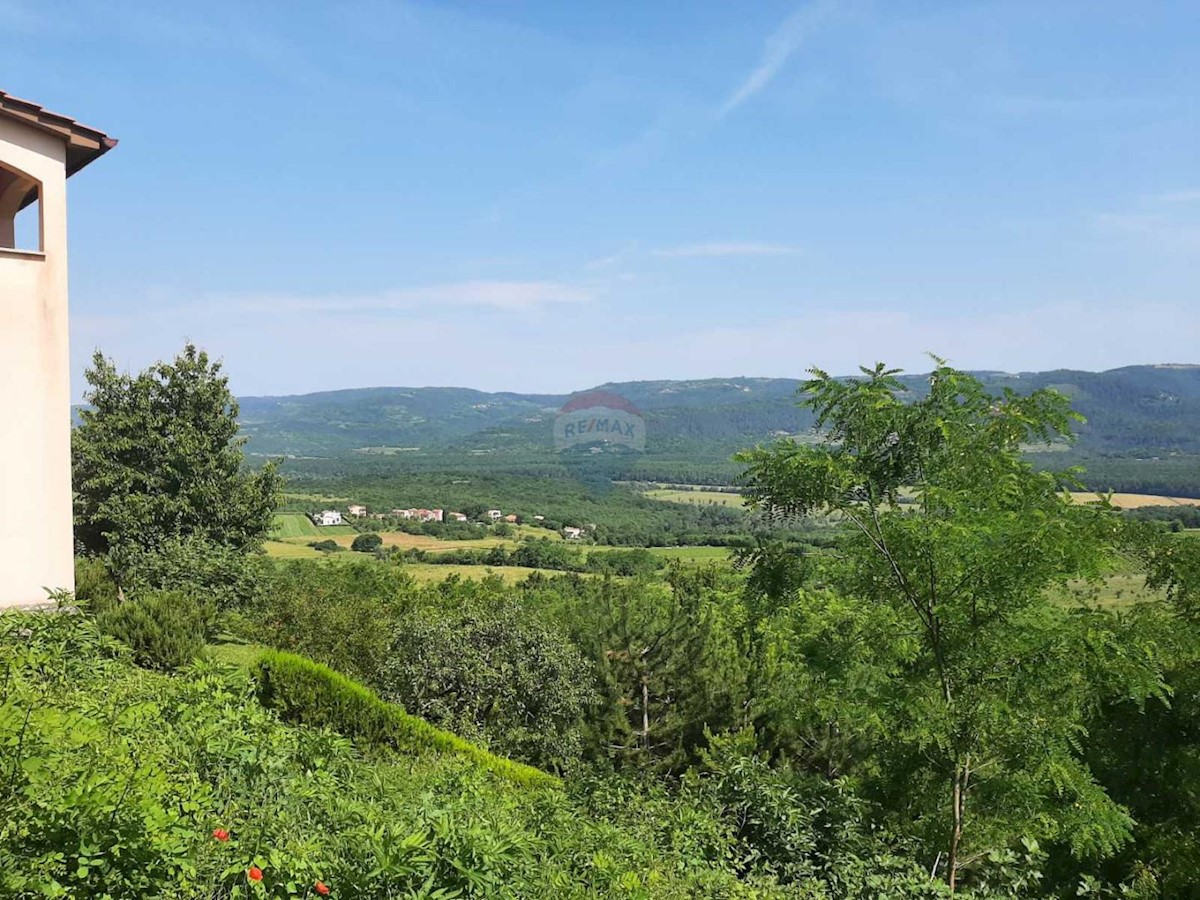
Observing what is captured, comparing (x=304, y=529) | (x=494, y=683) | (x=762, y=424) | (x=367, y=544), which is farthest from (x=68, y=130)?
(x=762, y=424)

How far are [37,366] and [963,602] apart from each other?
985 cm

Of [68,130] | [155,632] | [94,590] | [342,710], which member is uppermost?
[68,130]

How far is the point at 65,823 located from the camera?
2824 mm

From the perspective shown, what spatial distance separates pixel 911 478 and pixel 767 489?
1461 mm

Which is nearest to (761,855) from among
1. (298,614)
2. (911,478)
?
(911,478)

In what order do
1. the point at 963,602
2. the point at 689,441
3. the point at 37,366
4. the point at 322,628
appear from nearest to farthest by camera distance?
the point at 963,602
the point at 37,366
the point at 322,628
the point at 689,441

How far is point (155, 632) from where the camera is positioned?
10.6m

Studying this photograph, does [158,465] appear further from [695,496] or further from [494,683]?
[695,496]

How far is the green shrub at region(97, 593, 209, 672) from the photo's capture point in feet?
34.0

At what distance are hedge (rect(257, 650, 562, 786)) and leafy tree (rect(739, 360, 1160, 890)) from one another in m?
4.54

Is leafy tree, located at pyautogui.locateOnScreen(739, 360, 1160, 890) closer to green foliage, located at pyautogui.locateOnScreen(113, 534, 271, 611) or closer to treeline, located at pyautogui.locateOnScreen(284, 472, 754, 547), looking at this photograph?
green foliage, located at pyautogui.locateOnScreen(113, 534, 271, 611)

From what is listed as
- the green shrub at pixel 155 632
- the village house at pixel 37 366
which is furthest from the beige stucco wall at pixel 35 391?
the green shrub at pixel 155 632

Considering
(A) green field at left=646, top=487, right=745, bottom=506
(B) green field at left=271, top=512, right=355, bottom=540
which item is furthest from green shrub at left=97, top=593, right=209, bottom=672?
(A) green field at left=646, top=487, right=745, bottom=506

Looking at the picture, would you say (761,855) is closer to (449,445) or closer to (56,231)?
(56,231)
